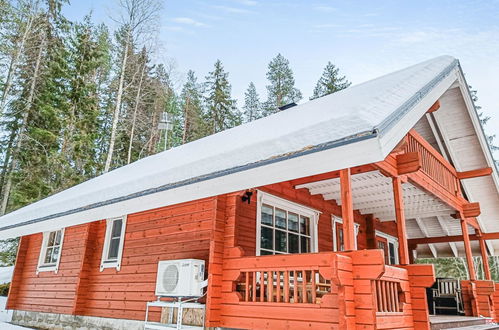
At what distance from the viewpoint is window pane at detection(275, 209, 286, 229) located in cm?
611

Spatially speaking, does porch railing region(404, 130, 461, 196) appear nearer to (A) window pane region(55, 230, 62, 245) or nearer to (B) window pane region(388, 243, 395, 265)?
(B) window pane region(388, 243, 395, 265)

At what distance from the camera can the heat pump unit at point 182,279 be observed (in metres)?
4.77

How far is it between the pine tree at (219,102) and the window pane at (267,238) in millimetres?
19284

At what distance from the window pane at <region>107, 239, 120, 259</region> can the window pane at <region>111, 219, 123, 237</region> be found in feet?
0.37

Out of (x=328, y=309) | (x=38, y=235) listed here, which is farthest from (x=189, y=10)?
(x=328, y=309)

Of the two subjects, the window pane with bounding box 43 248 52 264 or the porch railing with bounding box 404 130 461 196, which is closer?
the porch railing with bounding box 404 130 461 196

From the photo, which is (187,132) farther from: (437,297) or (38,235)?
(437,297)

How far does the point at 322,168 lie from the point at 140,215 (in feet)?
13.6

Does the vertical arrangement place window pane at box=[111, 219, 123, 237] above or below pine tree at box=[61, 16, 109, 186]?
below

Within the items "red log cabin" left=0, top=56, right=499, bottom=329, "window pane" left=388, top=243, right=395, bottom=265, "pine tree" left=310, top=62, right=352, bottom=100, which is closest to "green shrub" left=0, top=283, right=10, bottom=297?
"red log cabin" left=0, top=56, right=499, bottom=329

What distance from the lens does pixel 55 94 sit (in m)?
17.5

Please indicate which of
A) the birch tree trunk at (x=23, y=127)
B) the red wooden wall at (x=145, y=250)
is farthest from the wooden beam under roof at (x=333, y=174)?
the birch tree trunk at (x=23, y=127)

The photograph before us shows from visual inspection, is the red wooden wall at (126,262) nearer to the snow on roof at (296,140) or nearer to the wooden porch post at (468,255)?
the snow on roof at (296,140)

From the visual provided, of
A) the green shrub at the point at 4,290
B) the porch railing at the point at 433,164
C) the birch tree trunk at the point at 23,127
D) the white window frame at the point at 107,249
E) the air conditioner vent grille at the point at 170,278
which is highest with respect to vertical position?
the birch tree trunk at the point at 23,127
